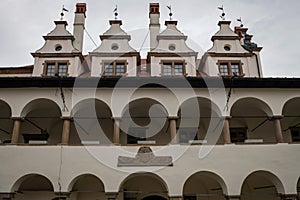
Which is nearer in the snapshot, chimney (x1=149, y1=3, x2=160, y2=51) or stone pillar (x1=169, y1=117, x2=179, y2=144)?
stone pillar (x1=169, y1=117, x2=179, y2=144)

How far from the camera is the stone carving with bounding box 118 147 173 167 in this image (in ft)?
48.6

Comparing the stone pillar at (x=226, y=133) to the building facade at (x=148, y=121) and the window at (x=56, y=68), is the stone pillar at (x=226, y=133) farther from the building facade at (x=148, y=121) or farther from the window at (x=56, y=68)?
the window at (x=56, y=68)

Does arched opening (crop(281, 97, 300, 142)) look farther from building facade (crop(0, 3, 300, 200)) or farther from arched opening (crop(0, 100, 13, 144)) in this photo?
arched opening (crop(0, 100, 13, 144))

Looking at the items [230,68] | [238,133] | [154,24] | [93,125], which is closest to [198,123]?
[238,133]

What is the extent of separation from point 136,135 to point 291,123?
8.64m

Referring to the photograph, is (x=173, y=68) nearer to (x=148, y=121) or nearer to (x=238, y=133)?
(x=148, y=121)

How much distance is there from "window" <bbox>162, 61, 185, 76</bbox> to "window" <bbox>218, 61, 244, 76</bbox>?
6.99 feet

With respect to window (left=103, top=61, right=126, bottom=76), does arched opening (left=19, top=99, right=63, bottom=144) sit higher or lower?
lower

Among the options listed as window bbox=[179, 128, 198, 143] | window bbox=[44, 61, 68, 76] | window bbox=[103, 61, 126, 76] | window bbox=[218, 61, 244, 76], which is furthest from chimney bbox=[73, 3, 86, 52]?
window bbox=[218, 61, 244, 76]

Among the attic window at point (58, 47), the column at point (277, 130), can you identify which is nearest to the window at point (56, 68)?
the attic window at point (58, 47)

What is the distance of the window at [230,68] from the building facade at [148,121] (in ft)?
0.20

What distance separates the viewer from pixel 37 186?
1702 centimetres

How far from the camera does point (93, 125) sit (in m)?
18.4

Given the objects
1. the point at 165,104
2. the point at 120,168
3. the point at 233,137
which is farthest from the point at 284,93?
the point at 120,168
